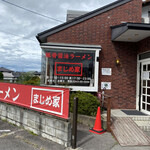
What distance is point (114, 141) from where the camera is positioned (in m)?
3.99

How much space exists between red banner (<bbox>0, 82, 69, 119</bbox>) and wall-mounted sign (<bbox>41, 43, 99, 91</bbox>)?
185cm

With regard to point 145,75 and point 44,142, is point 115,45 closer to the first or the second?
point 145,75

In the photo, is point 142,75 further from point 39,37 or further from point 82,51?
point 39,37

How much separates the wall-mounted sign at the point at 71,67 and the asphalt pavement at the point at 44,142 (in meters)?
2.61

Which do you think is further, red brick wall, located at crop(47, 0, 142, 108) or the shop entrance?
red brick wall, located at crop(47, 0, 142, 108)

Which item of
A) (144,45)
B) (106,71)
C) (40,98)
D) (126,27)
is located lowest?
(40,98)

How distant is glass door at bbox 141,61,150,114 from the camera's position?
238 inches

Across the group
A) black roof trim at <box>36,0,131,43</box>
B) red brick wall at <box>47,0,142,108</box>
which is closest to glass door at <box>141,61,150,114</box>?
red brick wall at <box>47,0,142,108</box>

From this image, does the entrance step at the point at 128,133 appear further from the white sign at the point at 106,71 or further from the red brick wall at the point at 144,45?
the red brick wall at the point at 144,45

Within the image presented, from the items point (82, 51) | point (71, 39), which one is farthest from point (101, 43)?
point (71, 39)

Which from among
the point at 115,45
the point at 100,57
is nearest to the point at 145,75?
the point at 115,45

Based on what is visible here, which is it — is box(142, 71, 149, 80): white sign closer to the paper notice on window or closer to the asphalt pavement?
the paper notice on window

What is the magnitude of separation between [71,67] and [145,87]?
11.2ft

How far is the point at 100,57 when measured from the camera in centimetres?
691
